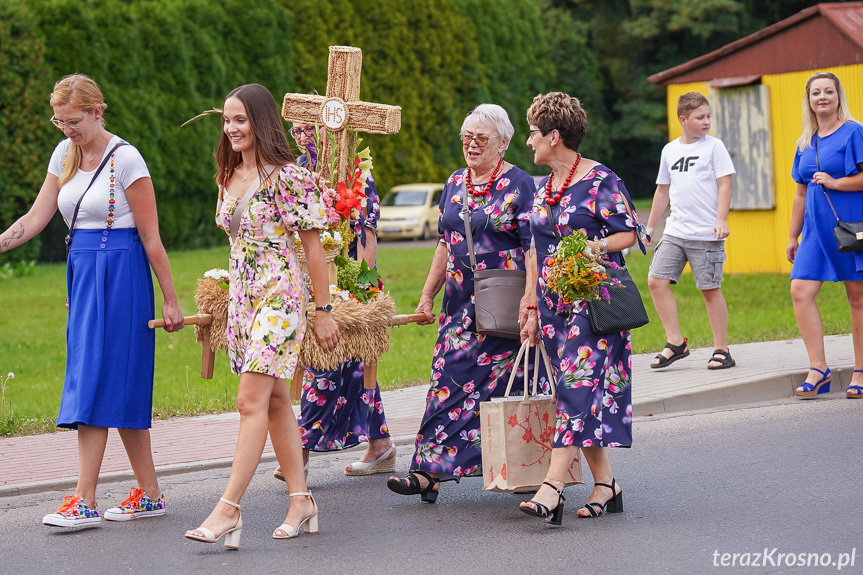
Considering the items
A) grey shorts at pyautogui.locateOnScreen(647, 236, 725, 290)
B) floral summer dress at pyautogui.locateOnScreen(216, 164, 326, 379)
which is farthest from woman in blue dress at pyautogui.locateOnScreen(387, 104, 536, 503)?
grey shorts at pyautogui.locateOnScreen(647, 236, 725, 290)

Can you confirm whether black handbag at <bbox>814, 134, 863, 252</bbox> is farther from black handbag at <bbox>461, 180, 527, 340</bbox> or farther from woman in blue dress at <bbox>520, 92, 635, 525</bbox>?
black handbag at <bbox>461, 180, 527, 340</bbox>

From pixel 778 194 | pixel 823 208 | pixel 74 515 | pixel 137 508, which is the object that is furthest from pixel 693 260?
pixel 778 194

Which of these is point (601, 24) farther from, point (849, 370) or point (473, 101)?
point (849, 370)

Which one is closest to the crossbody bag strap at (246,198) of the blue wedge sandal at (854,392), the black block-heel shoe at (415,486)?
the black block-heel shoe at (415,486)

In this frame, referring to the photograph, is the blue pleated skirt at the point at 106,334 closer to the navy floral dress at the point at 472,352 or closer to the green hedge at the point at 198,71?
the navy floral dress at the point at 472,352

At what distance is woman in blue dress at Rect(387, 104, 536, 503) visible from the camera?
5.97m

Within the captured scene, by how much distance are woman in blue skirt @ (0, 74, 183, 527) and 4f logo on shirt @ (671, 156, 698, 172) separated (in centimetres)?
527

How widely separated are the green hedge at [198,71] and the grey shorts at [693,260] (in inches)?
674

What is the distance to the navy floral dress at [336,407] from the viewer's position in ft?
21.5

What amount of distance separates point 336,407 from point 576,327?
167 centimetres

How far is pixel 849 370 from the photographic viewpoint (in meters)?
9.00

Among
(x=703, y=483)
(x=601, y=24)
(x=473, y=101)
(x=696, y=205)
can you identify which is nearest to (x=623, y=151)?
(x=601, y=24)

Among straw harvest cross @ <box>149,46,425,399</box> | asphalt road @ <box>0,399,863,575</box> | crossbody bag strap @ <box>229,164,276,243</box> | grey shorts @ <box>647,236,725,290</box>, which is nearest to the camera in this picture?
asphalt road @ <box>0,399,863,575</box>

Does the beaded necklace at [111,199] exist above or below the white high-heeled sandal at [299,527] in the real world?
above
